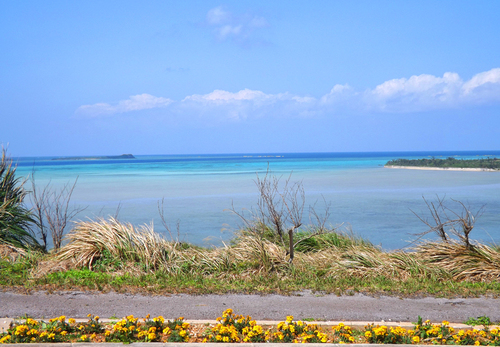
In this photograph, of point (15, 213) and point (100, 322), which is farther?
point (15, 213)

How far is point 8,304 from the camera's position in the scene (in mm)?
5535

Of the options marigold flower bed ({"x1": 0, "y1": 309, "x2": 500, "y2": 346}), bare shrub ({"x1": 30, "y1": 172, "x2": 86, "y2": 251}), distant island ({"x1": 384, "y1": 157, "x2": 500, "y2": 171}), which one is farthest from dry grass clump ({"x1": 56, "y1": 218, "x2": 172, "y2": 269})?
distant island ({"x1": 384, "y1": 157, "x2": 500, "y2": 171})

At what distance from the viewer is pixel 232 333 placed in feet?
14.1

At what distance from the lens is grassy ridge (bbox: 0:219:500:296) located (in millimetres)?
6254

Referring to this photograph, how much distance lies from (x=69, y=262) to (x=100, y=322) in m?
3.12

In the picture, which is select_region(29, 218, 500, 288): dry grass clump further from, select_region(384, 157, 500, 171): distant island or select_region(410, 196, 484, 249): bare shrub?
select_region(384, 157, 500, 171): distant island

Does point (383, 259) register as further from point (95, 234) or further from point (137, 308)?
point (95, 234)

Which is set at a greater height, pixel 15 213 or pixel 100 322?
pixel 15 213

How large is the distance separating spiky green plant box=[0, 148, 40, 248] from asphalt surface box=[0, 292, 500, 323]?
9.80 ft

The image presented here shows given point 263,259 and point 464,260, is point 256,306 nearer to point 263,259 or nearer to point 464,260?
point 263,259

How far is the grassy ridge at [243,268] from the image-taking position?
6.25 metres

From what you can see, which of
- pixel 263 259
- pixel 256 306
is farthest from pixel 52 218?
pixel 256 306

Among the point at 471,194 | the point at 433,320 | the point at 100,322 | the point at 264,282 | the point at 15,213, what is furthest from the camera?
the point at 471,194

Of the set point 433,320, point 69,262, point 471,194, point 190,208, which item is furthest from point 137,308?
point 471,194
